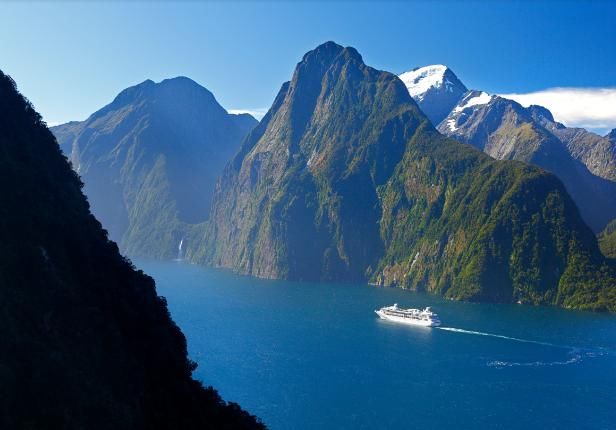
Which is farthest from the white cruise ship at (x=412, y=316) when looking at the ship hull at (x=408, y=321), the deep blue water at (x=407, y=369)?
the deep blue water at (x=407, y=369)

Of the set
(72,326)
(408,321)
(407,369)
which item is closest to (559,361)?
(407,369)

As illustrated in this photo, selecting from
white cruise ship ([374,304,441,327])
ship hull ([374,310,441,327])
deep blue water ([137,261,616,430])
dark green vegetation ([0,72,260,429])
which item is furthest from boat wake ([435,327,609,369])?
dark green vegetation ([0,72,260,429])

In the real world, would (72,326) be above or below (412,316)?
above

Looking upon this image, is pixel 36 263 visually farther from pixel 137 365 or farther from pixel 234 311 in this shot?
pixel 234 311

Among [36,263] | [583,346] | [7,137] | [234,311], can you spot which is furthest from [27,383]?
[234,311]

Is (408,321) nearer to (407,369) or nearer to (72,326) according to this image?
(407,369)

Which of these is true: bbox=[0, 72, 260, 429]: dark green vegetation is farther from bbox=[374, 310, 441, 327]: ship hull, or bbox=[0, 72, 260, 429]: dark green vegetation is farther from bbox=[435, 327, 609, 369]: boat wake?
bbox=[374, 310, 441, 327]: ship hull
